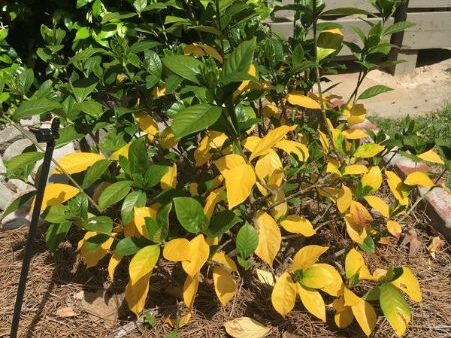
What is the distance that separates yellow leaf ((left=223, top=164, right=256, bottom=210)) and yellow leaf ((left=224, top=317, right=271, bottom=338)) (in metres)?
0.64

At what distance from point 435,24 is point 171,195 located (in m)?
3.88

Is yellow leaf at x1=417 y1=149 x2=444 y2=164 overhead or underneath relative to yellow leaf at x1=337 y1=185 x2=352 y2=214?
overhead

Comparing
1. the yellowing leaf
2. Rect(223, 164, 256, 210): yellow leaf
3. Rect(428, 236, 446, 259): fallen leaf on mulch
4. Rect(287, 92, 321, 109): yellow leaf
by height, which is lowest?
Rect(428, 236, 446, 259): fallen leaf on mulch

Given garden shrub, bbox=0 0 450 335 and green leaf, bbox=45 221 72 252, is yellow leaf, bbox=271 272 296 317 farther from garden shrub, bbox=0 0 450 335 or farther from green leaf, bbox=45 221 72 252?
green leaf, bbox=45 221 72 252

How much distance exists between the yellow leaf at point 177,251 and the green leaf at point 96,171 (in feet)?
1.16

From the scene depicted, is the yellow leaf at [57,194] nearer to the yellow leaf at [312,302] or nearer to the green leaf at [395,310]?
the yellow leaf at [312,302]

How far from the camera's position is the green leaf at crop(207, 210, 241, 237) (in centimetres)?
151

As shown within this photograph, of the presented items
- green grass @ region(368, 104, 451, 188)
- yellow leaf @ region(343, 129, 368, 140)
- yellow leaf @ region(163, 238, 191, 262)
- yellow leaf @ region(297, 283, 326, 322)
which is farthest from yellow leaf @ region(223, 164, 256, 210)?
green grass @ region(368, 104, 451, 188)

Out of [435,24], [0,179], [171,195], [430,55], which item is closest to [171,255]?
[171,195]

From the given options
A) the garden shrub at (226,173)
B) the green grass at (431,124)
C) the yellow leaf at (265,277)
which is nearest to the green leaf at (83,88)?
the garden shrub at (226,173)

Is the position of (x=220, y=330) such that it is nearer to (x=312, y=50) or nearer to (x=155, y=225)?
(x=155, y=225)

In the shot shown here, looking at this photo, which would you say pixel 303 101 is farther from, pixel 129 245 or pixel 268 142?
pixel 129 245

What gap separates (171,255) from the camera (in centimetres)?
146

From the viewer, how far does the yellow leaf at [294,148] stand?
5.44 ft
